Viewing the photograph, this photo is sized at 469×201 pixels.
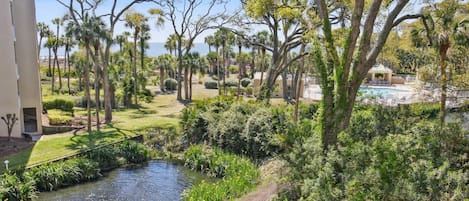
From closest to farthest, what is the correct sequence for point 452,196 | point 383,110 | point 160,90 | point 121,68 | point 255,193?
point 452,196 → point 255,193 → point 383,110 → point 121,68 → point 160,90

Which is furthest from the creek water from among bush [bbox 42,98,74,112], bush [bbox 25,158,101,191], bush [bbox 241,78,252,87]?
bush [bbox 241,78,252,87]

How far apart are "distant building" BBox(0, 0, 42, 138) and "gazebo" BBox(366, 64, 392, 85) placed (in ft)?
128

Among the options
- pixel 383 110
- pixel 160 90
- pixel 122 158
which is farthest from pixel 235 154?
pixel 160 90

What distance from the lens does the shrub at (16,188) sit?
13938 mm

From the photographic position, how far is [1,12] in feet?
66.5

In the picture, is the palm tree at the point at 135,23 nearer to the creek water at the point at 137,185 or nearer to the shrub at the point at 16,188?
the creek water at the point at 137,185

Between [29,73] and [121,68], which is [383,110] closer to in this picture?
[29,73]

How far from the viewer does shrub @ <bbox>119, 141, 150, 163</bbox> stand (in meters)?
19.8

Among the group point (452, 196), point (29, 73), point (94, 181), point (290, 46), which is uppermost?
point (290, 46)

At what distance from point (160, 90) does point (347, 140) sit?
38.1 m

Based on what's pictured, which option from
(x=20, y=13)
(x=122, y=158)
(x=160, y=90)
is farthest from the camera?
(x=160, y=90)

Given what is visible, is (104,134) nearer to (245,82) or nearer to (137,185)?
(137,185)

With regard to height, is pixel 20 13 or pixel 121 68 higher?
pixel 20 13

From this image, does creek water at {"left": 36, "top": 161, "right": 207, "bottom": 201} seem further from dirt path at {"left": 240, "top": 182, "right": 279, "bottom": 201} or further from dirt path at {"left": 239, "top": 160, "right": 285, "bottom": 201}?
dirt path at {"left": 240, "top": 182, "right": 279, "bottom": 201}
